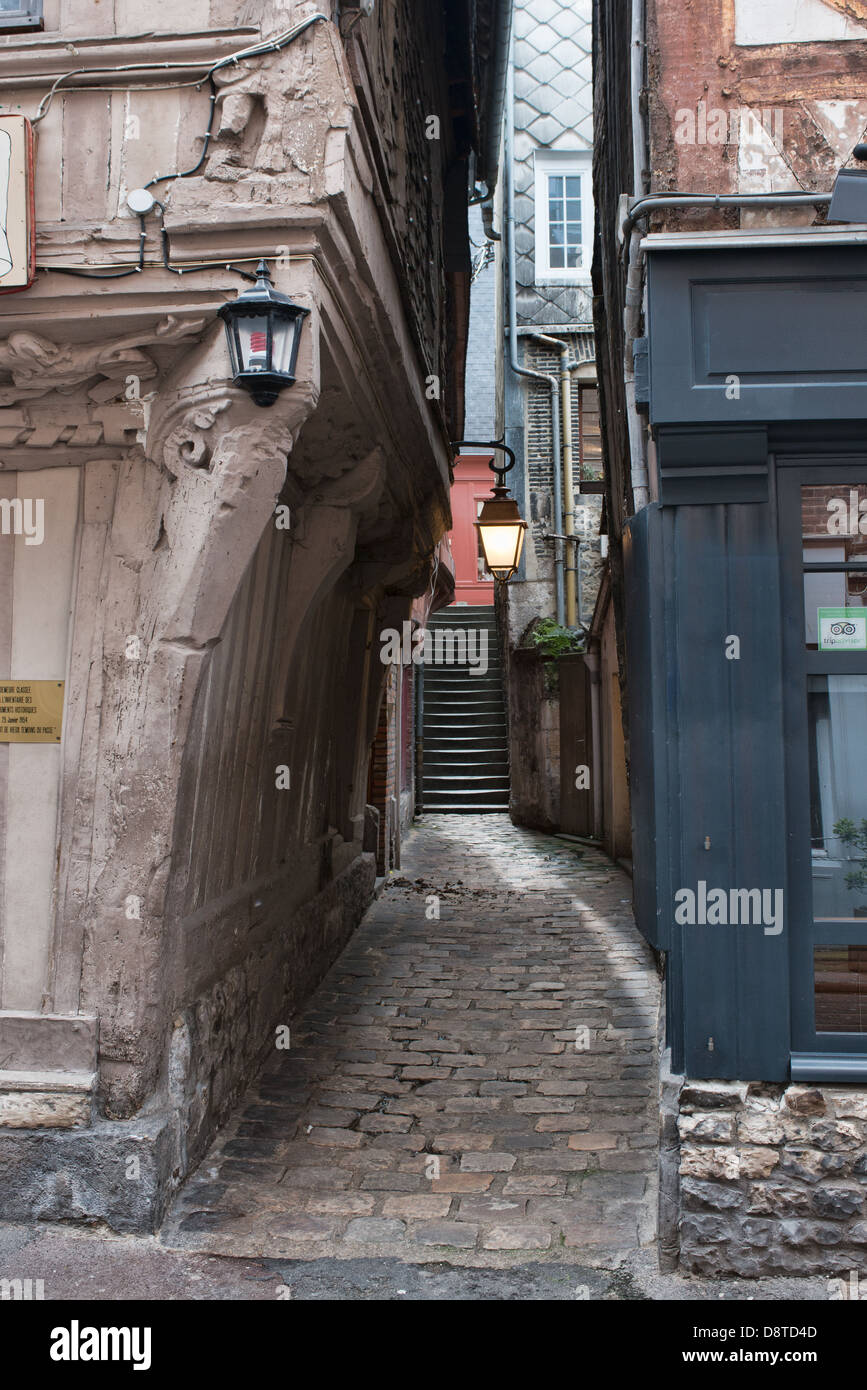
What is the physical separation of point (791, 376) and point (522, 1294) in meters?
3.18

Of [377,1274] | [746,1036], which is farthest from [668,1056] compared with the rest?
[377,1274]

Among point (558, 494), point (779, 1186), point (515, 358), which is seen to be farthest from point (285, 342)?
point (515, 358)

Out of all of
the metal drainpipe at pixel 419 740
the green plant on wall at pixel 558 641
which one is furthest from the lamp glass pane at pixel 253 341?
the metal drainpipe at pixel 419 740

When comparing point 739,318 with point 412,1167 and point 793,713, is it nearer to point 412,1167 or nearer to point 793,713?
point 793,713

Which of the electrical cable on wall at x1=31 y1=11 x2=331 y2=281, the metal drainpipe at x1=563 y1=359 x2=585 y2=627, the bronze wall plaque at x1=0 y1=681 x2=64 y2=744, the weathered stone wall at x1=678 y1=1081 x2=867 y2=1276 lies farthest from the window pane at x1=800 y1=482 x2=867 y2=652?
the metal drainpipe at x1=563 y1=359 x2=585 y2=627

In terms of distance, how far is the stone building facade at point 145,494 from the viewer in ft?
12.7

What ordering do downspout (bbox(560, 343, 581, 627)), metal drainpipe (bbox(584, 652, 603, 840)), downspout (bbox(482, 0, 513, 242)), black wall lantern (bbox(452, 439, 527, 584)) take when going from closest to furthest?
1. downspout (bbox(482, 0, 513, 242))
2. black wall lantern (bbox(452, 439, 527, 584))
3. metal drainpipe (bbox(584, 652, 603, 840))
4. downspout (bbox(560, 343, 581, 627))

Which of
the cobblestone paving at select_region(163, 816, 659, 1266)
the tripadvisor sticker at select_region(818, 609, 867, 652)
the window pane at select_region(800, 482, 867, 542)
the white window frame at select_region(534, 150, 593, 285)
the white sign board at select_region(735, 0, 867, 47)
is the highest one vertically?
the white window frame at select_region(534, 150, 593, 285)

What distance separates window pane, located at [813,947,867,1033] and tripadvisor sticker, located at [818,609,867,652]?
3.43 ft

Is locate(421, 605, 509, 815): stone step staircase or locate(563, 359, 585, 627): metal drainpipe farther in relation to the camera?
locate(563, 359, 585, 627): metal drainpipe

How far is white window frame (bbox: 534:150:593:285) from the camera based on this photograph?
60.4ft

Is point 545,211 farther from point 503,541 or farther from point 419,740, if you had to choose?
point 503,541

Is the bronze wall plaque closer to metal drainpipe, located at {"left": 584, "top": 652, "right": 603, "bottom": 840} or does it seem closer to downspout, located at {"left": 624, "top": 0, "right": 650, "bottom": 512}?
downspout, located at {"left": 624, "top": 0, "right": 650, "bottom": 512}

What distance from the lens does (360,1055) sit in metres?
6.00
